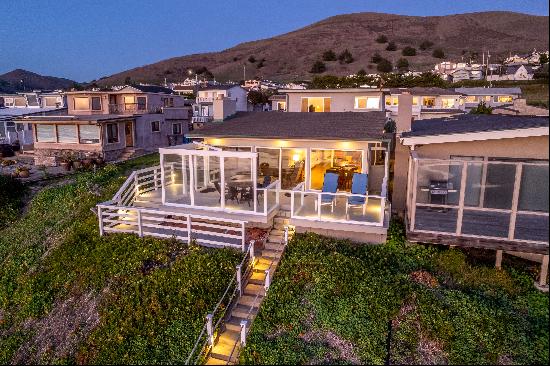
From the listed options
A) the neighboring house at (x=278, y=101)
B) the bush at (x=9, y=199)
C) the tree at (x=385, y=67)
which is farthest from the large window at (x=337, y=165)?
the tree at (x=385, y=67)

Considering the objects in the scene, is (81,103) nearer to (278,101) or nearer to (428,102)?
(278,101)

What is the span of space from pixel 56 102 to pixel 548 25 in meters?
54.4

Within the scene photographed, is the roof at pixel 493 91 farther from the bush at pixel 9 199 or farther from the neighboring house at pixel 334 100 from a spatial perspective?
the bush at pixel 9 199

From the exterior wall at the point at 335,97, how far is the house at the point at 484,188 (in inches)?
595

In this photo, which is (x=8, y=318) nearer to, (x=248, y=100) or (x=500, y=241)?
(x=500, y=241)

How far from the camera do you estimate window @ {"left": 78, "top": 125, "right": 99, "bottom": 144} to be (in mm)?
33500

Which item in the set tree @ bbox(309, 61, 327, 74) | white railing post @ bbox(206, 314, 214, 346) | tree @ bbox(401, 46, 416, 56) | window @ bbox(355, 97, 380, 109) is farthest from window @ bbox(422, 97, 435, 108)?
tree @ bbox(401, 46, 416, 56)

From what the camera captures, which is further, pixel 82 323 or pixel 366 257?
pixel 366 257

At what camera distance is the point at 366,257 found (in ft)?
40.1

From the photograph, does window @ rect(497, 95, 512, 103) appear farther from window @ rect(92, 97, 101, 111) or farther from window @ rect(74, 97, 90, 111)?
window @ rect(74, 97, 90, 111)

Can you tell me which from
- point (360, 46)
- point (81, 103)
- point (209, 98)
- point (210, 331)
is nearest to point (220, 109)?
point (210, 331)

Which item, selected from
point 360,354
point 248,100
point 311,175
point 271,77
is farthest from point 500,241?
point 271,77

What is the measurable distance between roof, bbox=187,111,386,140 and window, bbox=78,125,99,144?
18.5 meters

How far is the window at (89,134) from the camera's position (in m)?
33.5
